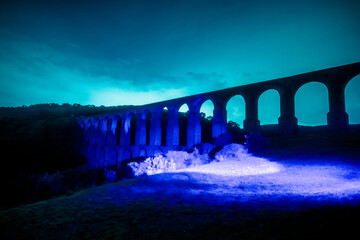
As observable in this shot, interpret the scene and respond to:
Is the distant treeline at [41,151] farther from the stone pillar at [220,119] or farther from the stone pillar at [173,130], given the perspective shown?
the stone pillar at [220,119]

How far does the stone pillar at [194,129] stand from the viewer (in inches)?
593

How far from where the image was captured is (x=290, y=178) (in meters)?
4.98

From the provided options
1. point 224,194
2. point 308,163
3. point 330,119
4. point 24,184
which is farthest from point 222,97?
point 24,184

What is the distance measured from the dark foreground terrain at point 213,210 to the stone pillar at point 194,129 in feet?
30.8

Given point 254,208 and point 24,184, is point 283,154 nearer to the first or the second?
point 254,208

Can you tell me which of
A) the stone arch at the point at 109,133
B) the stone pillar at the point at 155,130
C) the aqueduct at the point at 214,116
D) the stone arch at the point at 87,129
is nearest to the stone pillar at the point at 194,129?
the aqueduct at the point at 214,116

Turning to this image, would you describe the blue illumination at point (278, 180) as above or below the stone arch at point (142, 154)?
above

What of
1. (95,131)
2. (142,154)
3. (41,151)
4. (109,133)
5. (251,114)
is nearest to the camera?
(251,114)

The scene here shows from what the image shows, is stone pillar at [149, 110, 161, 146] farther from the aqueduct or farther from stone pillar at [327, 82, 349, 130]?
stone pillar at [327, 82, 349, 130]

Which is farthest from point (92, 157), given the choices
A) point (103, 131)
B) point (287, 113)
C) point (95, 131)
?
point (287, 113)

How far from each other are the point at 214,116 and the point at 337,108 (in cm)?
699

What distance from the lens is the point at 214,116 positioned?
47.6 feet

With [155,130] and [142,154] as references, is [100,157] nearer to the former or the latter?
[142,154]

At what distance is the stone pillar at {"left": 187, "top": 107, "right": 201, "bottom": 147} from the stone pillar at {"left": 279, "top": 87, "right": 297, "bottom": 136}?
18.6 ft
